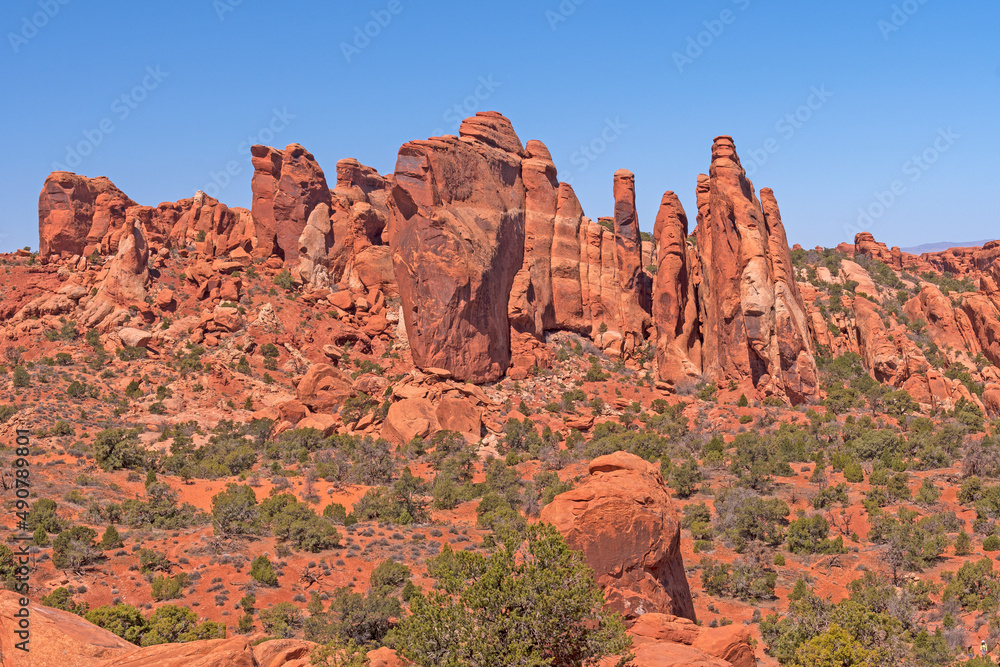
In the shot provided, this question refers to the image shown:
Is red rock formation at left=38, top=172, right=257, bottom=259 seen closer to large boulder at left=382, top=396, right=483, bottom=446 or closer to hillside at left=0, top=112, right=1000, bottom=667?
hillside at left=0, top=112, right=1000, bottom=667

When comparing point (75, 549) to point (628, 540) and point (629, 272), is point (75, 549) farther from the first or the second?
point (629, 272)

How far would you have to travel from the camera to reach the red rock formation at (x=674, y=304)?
182 feet

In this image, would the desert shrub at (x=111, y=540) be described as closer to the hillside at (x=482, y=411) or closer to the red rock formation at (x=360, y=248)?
the hillside at (x=482, y=411)

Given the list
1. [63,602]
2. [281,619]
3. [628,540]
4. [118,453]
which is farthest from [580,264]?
[63,602]

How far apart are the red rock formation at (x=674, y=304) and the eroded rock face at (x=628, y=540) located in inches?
1493

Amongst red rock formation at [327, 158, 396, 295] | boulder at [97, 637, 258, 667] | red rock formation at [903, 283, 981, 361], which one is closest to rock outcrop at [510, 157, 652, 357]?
red rock formation at [327, 158, 396, 295]

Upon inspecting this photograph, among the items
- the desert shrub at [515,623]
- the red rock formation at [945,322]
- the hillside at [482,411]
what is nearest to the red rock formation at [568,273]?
the hillside at [482,411]

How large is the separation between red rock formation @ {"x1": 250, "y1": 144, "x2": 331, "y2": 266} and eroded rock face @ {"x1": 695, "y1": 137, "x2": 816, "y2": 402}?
3054 centimetres

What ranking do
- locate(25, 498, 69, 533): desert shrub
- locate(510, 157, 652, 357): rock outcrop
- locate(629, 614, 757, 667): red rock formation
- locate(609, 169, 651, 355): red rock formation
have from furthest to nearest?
locate(609, 169, 651, 355): red rock formation, locate(510, 157, 652, 357): rock outcrop, locate(25, 498, 69, 533): desert shrub, locate(629, 614, 757, 667): red rock formation

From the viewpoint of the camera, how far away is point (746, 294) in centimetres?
4994

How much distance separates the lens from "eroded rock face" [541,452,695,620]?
16750 millimetres

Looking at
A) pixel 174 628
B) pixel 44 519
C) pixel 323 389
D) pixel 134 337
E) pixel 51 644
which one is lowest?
pixel 174 628

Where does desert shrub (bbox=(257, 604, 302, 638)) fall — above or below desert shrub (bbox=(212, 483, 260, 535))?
below

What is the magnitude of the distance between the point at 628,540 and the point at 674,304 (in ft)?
134
